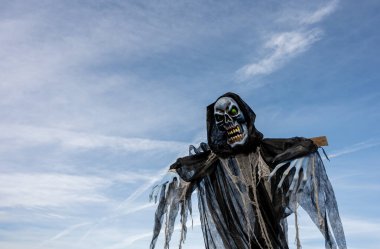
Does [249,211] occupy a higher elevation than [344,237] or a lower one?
higher

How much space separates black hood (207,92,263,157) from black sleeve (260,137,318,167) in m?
0.15

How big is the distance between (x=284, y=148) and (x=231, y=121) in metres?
0.83

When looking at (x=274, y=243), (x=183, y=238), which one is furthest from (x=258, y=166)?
(x=183, y=238)

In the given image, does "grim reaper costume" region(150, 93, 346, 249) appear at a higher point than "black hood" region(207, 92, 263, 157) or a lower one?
lower

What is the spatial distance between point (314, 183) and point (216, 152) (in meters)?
1.52

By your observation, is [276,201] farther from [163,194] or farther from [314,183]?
[163,194]

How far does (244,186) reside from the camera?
6824mm

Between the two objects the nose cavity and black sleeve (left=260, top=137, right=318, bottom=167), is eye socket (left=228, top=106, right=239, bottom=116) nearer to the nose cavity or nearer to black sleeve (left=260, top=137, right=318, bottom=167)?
the nose cavity

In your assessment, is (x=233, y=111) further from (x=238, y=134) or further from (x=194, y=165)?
(x=194, y=165)

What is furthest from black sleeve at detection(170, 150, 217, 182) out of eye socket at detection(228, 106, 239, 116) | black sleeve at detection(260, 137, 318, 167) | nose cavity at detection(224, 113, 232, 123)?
black sleeve at detection(260, 137, 318, 167)

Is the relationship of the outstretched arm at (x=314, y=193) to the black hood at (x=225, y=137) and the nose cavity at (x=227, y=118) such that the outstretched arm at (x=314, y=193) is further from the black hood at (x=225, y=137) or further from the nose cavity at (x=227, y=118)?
the nose cavity at (x=227, y=118)

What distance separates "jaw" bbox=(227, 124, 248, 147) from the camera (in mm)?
6859

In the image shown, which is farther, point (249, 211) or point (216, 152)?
point (216, 152)

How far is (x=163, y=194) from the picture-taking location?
7.18 metres
